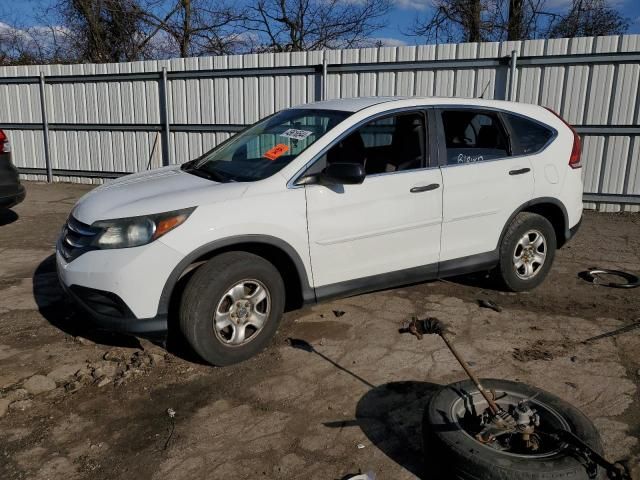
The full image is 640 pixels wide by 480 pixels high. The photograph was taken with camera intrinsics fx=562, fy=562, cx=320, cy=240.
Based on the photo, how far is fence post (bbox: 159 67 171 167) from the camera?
1098cm

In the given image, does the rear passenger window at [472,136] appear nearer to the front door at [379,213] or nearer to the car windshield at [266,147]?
the front door at [379,213]

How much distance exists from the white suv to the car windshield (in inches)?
0.6

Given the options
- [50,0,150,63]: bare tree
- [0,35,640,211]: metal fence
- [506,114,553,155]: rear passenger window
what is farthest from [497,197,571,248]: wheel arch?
[50,0,150,63]: bare tree

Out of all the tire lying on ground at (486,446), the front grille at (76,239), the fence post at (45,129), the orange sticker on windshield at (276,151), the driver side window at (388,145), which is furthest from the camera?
the fence post at (45,129)

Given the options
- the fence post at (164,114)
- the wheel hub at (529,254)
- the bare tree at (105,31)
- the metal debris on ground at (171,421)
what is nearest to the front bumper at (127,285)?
the metal debris on ground at (171,421)

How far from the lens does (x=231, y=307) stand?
3.68 metres

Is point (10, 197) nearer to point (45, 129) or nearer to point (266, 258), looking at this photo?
point (266, 258)

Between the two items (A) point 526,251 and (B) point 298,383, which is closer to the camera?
(B) point 298,383

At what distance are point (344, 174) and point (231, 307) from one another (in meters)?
1.15

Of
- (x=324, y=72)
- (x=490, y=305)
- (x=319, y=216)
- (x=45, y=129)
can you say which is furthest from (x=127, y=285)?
(x=45, y=129)

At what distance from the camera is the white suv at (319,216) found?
3.47 metres

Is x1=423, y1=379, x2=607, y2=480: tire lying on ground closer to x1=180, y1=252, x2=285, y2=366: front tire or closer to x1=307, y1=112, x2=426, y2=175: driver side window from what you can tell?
x1=180, y1=252, x2=285, y2=366: front tire

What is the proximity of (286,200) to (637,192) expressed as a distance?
23.4 feet

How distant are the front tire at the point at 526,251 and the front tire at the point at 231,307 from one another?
216 cm
